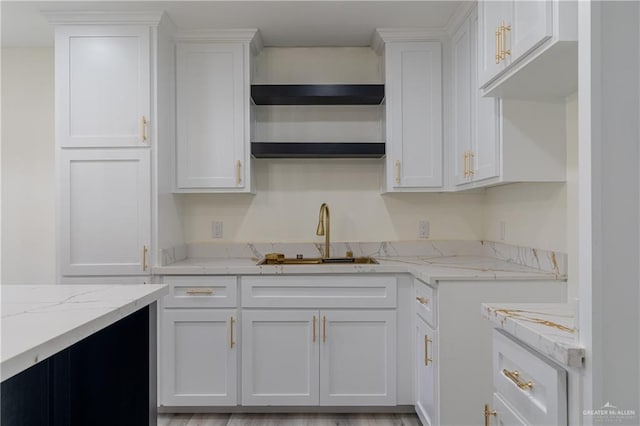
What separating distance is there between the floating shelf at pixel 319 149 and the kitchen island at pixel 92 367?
1491mm

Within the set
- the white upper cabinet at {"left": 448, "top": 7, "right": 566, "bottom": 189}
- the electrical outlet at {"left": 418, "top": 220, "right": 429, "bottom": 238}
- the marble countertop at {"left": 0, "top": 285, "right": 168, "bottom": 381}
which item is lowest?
the marble countertop at {"left": 0, "top": 285, "right": 168, "bottom": 381}

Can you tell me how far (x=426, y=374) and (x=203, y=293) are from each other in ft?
4.29

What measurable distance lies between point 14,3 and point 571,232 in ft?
10.4

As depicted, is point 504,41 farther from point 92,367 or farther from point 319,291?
point 92,367

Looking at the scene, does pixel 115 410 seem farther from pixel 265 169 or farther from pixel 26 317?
pixel 265 169

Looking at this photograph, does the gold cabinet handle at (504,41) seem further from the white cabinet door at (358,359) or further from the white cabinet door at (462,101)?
the white cabinet door at (358,359)

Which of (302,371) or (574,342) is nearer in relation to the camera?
(574,342)

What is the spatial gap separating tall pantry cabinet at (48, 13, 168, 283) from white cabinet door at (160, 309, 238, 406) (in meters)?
0.36

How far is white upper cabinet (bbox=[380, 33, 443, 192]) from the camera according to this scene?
290 cm

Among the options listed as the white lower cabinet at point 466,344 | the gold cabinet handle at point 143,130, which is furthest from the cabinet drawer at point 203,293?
the white lower cabinet at point 466,344

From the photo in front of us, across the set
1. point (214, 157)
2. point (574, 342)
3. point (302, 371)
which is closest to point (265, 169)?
point (214, 157)

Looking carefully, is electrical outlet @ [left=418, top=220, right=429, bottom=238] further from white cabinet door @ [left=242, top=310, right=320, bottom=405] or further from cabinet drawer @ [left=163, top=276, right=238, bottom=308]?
cabinet drawer @ [left=163, top=276, right=238, bottom=308]

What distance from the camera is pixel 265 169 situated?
10.6 ft

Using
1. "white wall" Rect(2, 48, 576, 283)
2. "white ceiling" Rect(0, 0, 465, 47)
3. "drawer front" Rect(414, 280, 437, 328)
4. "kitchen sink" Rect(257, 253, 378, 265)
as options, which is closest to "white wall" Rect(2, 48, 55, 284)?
"white wall" Rect(2, 48, 576, 283)
